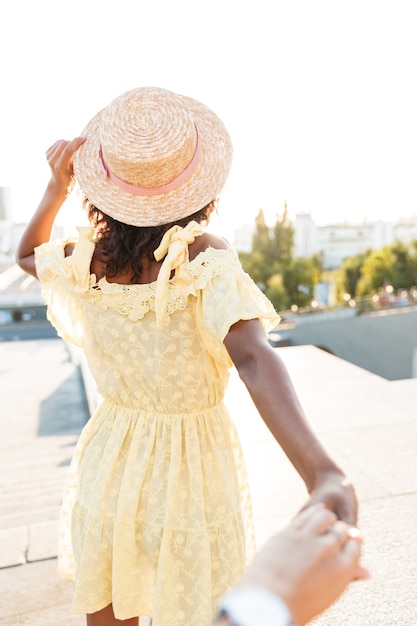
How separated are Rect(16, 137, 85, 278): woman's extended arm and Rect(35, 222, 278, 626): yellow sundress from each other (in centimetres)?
10

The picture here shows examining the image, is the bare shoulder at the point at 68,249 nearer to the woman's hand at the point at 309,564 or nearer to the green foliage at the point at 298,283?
the woman's hand at the point at 309,564

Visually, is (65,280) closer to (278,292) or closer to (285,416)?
(285,416)

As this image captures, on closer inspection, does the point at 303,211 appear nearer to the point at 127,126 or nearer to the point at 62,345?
the point at 62,345

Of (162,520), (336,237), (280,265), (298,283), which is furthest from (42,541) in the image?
(336,237)

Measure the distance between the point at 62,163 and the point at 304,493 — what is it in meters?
2.37

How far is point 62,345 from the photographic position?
21688 millimetres

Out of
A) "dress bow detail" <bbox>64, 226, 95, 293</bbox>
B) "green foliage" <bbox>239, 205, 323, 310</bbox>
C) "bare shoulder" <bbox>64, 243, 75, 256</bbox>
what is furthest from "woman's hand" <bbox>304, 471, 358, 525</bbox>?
"green foliage" <bbox>239, 205, 323, 310</bbox>

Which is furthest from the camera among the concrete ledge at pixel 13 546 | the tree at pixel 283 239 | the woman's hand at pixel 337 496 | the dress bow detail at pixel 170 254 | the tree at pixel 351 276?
the tree at pixel 351 276

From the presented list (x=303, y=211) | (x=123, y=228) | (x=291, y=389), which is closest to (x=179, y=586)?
(x=291, y=389)

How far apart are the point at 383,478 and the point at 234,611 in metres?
2.98

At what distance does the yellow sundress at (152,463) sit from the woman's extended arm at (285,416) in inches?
6.8

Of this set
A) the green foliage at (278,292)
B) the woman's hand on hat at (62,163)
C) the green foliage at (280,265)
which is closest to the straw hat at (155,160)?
the woman's hand on hat at (62,163)

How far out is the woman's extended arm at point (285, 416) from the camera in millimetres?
740

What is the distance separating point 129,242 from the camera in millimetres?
1246
